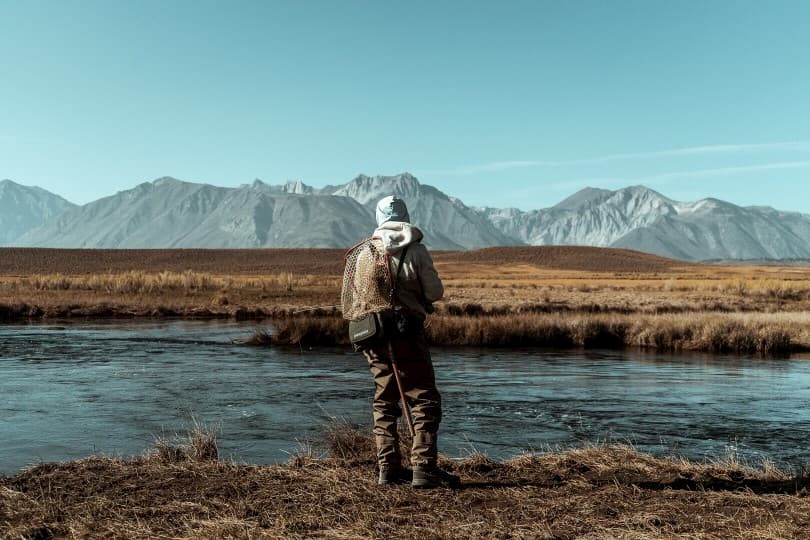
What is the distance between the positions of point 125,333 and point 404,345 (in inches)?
1003

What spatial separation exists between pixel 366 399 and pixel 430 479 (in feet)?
25.8

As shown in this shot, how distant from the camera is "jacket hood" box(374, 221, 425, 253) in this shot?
7.05 metres

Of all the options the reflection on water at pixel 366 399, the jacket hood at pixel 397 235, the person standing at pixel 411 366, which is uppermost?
the jacket hood at pixel 397 235

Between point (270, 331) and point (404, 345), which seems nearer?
point (404, 345)

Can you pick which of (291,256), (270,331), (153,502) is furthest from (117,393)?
(291,256)

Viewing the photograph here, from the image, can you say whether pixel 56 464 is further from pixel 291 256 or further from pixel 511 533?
pixel 291 256

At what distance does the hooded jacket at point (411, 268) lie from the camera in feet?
23.2

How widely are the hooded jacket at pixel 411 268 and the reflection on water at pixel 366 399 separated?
327 centimetres

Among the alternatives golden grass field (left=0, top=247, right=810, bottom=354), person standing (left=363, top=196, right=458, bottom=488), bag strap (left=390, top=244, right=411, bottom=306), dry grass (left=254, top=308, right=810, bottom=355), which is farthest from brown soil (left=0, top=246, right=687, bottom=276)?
bag strap (left=390, top=244, right=411, bottom=306)

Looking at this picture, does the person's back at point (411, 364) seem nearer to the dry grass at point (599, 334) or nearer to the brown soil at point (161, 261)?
the dry grass at point (599, 334)

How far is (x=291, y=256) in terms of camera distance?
13400 centimetres

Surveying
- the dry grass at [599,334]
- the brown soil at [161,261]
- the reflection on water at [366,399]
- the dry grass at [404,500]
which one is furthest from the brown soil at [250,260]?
the dry grass at [404,500]

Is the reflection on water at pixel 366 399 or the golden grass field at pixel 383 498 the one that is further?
the reflection on water at pixel 366 399

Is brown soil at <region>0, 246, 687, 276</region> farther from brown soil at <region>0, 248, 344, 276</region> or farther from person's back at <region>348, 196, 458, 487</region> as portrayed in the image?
person's back at <region>348, 196, 458, 487</region>
